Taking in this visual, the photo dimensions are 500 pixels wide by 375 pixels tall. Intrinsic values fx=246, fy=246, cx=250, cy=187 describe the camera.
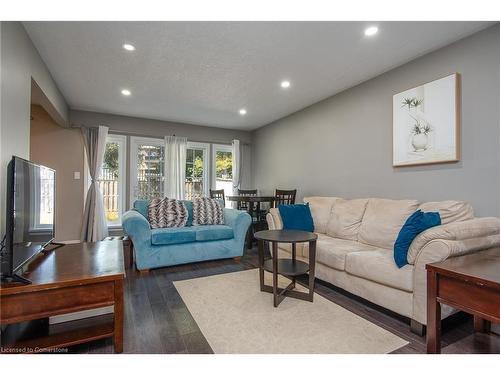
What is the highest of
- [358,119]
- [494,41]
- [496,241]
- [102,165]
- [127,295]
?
[494,41]

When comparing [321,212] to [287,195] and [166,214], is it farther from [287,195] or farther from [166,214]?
[166,214]

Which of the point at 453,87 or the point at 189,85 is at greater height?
the point at 189,85

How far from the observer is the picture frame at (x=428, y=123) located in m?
2.40

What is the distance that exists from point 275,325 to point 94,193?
406 cm

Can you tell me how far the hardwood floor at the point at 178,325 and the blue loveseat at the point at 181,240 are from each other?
1.24 ft

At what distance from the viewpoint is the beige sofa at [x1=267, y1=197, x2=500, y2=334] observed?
177cm

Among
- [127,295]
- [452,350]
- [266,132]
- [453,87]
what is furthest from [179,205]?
[453,87]

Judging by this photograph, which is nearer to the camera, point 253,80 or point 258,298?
Result: point 258,298

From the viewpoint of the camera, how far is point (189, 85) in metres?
3.48

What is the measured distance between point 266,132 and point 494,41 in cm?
390

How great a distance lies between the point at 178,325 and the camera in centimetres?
189

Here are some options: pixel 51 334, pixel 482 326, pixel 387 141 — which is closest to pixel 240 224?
pixel 387 141

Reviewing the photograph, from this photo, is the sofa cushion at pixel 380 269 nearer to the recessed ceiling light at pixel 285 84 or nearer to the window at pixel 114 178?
the recessed ceiling light at pixel 285 84
